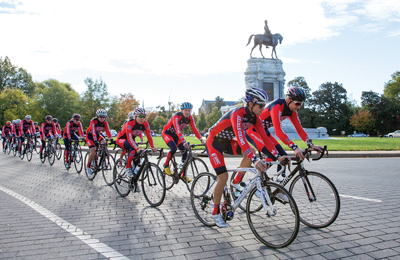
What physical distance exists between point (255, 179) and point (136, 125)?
4220 millimetres

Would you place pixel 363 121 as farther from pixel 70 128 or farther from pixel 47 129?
pixel 70 128

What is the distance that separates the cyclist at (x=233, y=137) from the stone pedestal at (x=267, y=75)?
35.7 m

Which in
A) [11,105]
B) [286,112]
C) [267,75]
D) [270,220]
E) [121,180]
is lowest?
[270,220]

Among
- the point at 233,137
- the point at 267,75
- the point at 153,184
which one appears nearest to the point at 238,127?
the point at 233,137

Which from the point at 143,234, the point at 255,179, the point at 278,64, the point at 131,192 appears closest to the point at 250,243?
the point at 255,179

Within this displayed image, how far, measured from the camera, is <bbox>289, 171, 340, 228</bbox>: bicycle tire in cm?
446

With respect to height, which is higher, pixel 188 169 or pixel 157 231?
pixel 188 169

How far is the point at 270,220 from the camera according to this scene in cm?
464

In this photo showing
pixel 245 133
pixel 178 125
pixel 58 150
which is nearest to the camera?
pixel 245 133

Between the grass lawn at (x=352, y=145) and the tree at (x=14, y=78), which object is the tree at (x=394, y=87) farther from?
the tree at (x=14, y=78)

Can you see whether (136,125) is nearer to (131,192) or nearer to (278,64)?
(131,192)

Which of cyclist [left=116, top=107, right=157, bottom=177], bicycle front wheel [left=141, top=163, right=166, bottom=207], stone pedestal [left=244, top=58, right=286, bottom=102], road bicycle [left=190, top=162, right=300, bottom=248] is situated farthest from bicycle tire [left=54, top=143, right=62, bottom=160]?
stone pedestal [left=244, top=58, right=286, bottom=102]

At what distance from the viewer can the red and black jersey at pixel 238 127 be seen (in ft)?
14.3

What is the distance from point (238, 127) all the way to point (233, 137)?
75 centimetres
